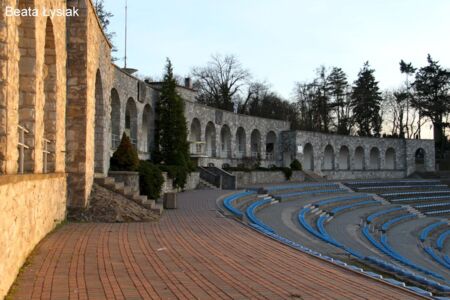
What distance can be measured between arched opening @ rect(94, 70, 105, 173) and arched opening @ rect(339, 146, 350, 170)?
3513cm

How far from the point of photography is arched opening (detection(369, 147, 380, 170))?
1944 inches

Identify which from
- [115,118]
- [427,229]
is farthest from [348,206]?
[115,118]

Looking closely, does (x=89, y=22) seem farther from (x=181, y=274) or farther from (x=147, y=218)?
(x=181, y=274)

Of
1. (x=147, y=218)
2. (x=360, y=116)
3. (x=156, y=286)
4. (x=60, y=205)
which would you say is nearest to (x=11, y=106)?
(x=156, y=286)

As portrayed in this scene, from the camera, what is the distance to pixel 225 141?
37.9 m

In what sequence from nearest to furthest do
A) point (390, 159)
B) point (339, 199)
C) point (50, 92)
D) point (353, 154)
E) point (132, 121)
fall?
1. point (50, 92)
2. point (132, 121)
3. point (339, 199)
4. point (353, 154)
5. point (390, 159)

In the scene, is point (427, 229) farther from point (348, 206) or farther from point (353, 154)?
point (353, 154)

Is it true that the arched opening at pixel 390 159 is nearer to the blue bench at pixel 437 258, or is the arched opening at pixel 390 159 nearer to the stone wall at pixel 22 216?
the blue bench at pixel 437 258

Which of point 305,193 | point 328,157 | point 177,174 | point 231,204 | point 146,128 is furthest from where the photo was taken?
point 328,157

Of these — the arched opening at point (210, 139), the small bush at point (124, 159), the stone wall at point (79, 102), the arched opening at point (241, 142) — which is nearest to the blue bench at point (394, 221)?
the small bush at point (124, 159)

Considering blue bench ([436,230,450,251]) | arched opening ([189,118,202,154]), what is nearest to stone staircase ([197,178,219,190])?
arched opening ([189,118,202,154])

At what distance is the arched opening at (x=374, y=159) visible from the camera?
49375 mm

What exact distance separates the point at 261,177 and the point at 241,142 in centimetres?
689

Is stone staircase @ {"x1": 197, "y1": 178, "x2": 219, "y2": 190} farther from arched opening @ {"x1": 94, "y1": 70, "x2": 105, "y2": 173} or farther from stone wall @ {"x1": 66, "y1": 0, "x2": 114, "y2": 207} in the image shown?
stone wall @ {"x1": 66, "y1": 0, "x2": 114, "y2": 207}
